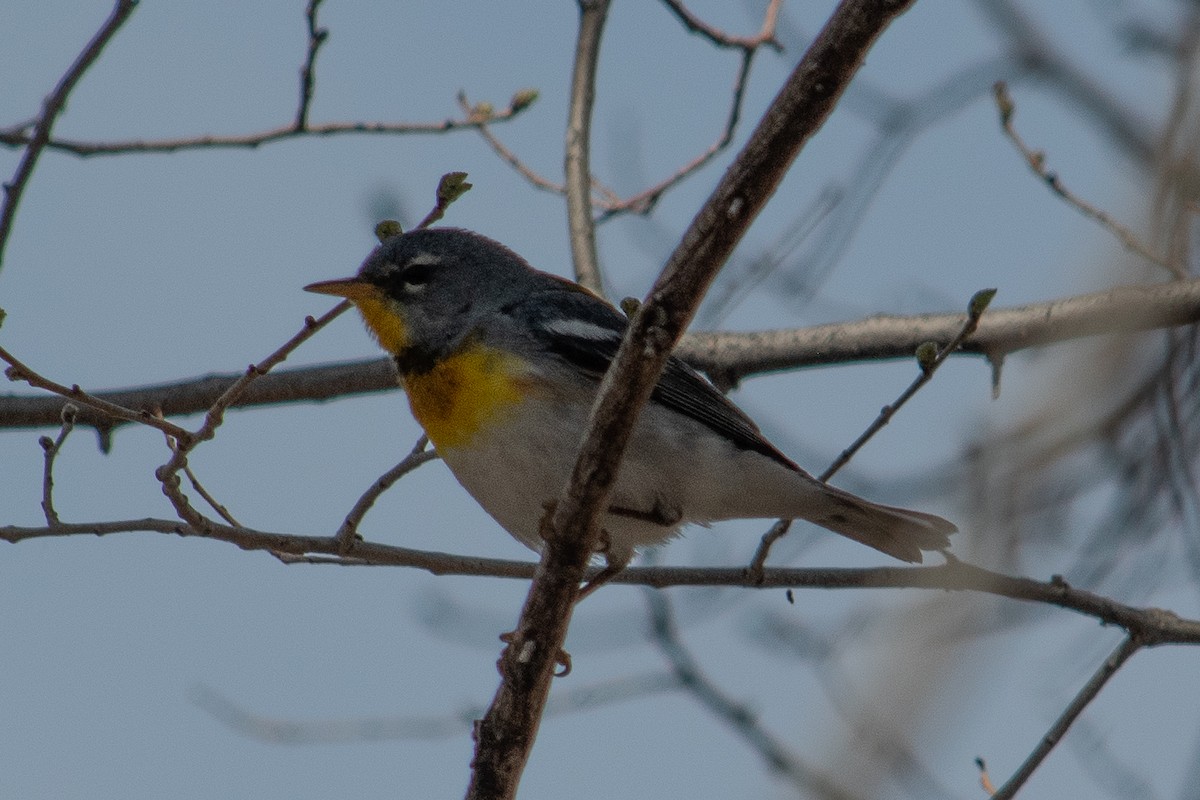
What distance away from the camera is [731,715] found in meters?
5.23

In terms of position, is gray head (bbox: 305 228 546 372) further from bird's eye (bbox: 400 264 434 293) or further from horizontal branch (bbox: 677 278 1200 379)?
horizontal branch (bbox: 677 278 1200 379)

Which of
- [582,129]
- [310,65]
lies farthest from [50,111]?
[582,129]

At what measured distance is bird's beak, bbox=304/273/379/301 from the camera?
6.23 meters

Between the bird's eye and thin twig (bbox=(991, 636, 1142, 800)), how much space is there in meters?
3.28

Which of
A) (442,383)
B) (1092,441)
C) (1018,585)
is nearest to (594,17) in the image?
(442,383)

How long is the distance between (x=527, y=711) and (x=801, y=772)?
3.68ft

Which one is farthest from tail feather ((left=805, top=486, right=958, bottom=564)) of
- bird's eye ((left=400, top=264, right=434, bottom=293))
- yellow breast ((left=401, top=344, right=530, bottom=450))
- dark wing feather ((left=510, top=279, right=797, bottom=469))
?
bird's eye ((left=400, top=264, right=434, bottom=293))

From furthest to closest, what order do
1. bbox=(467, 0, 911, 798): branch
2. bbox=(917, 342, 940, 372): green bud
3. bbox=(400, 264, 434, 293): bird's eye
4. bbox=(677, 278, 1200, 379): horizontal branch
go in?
1. bbox=(400, 264, 434, 293): bird's eye
2. bbox=(677, 278, 1200, 379): horizontal branch
3. bbox=(917, 342, 940, 372): green bud
4. bbox=(467, 0, 911, 798): branch

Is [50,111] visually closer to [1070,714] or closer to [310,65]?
[310,65]

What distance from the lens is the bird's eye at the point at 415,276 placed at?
6375mm

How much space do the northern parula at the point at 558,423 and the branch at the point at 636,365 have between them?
91 cm

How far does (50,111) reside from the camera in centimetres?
528

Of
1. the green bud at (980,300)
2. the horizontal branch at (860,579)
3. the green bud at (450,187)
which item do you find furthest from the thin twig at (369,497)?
the green bud at (980,300)

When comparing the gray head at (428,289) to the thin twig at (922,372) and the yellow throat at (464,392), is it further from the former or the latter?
the thin twig at (922,372)
